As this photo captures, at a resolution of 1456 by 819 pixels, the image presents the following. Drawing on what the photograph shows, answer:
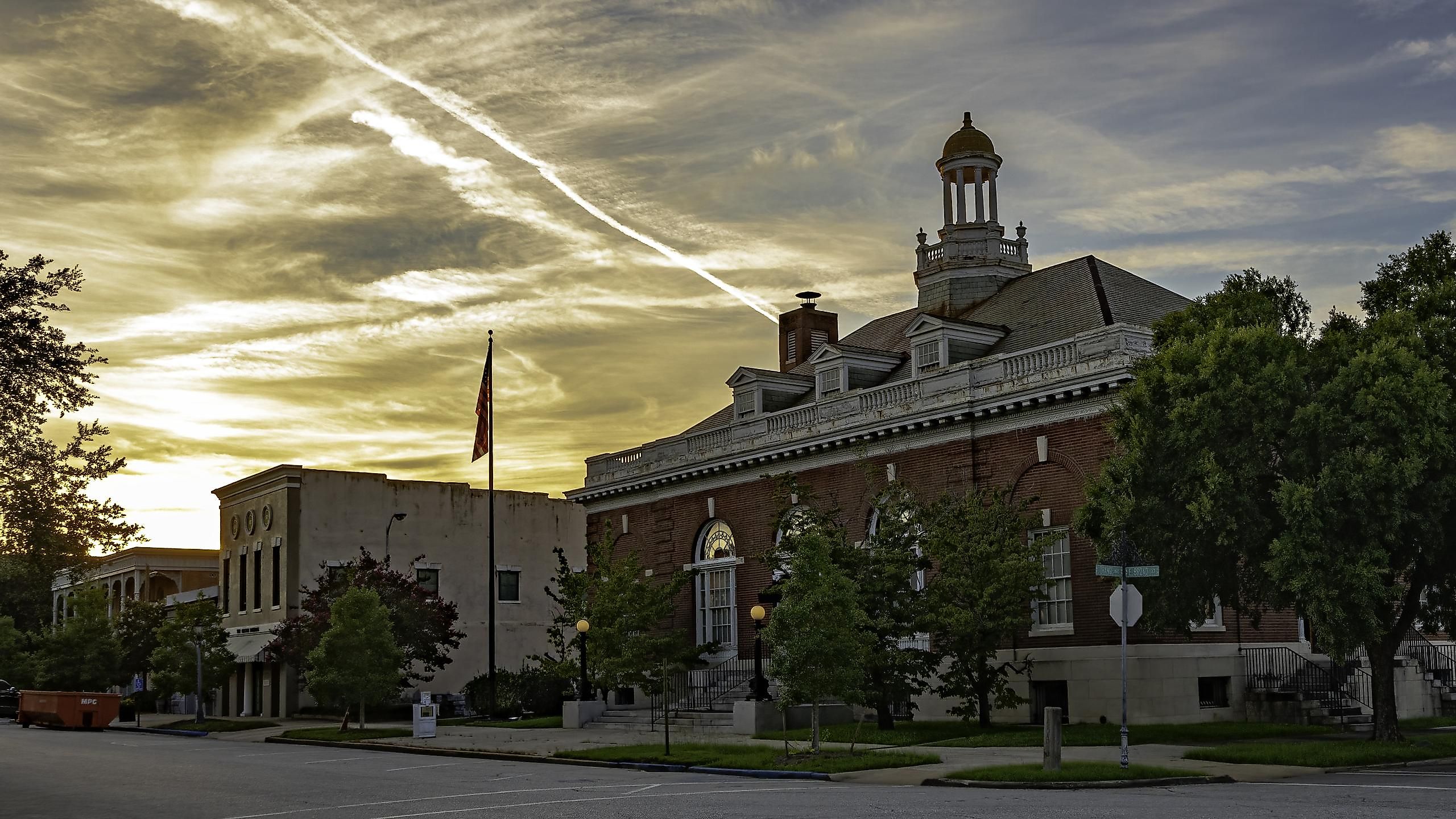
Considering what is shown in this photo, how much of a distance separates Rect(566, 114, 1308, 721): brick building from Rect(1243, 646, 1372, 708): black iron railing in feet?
1.24

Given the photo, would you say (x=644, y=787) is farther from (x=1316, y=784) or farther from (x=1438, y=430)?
(x=1438, y=430)

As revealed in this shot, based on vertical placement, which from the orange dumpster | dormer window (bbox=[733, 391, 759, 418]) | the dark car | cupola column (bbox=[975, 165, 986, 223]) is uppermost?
cupola column (bbox=[975, 165, 986, 223])

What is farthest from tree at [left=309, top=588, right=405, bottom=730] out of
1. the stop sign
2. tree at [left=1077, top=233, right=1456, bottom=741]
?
the stop sign

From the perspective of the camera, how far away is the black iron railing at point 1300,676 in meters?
36.0

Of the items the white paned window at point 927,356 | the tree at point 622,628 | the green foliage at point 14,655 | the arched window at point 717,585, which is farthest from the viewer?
the green foliage at point 14,655

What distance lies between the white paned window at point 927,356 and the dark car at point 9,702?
48.2 metres

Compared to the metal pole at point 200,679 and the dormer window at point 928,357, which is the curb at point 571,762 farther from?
the dormer window at point 928,357

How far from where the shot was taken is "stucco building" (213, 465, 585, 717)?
61.3 m

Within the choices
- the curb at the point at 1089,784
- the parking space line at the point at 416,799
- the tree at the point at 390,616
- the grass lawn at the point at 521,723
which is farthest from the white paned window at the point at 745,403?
the curb at the point at 1089,784

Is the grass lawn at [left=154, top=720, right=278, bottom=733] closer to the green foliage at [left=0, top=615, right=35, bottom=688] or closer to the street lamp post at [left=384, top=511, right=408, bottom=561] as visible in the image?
the street lamp post at [left=384, top=511, right=408, bottom=561]

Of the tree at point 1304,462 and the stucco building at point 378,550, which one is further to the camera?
the stucco building at point 378,550

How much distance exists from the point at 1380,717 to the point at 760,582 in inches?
919

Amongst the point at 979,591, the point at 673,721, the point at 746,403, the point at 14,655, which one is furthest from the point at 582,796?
the point at 14,655

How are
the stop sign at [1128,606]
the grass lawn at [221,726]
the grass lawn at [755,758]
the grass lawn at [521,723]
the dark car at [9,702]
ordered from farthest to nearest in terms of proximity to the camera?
the dark car at [9,702] < the grass lawn at [221,726] < the grass lawn at [521,723] < the grass lawn at [755,758] < the stop sign at [1128,606]
